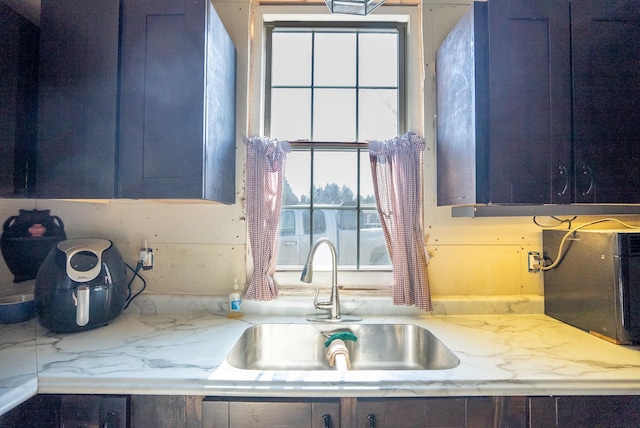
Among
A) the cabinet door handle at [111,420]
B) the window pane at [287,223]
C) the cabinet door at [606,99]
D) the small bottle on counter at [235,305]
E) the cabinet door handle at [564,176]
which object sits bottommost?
the cabinet door handle at [111,420]

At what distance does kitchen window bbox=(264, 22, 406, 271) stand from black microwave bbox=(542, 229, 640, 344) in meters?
0.75

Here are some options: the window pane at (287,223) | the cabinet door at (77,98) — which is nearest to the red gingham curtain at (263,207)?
the window pane at (287,223)

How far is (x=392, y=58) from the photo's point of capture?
1.73 meters

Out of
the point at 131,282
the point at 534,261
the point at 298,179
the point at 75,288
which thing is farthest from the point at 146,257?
the point at 534,261

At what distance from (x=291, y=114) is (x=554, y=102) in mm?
1137

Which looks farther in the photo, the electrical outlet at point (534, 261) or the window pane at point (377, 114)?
the window pane at point (377, 114)

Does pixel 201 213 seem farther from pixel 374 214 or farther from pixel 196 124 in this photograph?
pixel 374 214

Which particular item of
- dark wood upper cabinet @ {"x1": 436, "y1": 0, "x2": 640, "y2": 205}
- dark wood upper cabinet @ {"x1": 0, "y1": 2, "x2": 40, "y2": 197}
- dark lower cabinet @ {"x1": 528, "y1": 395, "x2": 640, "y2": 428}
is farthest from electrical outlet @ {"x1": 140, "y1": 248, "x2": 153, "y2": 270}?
dark lower cabinet @ {"x1": 528, "y1": 395, "x2": 640, "y2": 428}

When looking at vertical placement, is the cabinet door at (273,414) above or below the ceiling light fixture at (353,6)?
below

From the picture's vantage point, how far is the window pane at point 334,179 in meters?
1.68

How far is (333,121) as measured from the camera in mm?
1718

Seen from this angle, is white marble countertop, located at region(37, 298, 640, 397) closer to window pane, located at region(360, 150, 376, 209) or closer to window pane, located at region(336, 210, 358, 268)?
window pane, located at region(336, 210, 358, 268)

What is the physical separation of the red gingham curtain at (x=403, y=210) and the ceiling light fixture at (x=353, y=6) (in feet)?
2.00

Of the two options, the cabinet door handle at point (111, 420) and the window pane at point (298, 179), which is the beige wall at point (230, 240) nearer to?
the window pane at point (298, 179)
